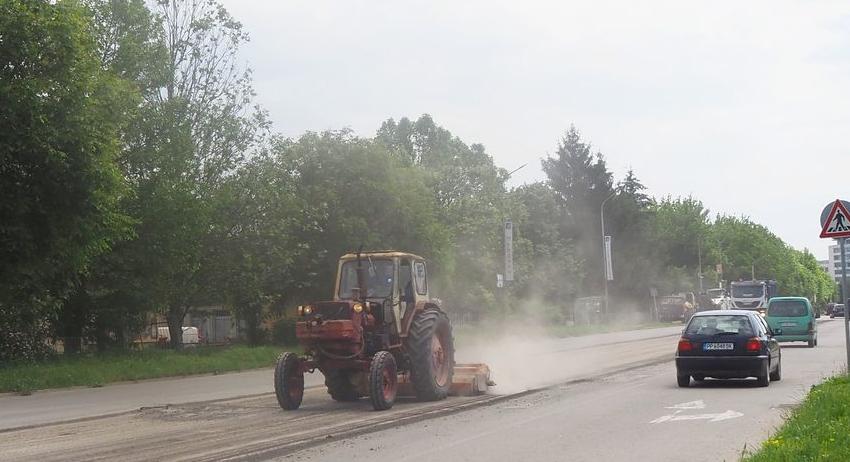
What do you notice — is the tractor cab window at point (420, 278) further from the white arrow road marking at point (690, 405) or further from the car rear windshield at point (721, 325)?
the car rear windshield at point (721, 325)

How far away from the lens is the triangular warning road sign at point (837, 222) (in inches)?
707

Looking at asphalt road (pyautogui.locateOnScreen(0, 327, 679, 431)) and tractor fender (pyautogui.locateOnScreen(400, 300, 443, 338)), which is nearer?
tractor fender (pyautogui.locateOnScreen(400, 300, 443, 338))

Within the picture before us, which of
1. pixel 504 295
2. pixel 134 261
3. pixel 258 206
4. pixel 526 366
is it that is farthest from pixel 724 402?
pixel 504 295

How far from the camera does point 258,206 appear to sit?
36344 millimetres

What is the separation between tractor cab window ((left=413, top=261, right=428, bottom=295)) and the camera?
56.0 ft

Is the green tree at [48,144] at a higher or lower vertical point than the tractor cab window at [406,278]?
higher

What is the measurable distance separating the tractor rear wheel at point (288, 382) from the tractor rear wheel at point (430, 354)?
1.84 m

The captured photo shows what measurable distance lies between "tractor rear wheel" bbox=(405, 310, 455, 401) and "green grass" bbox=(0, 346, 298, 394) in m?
10.9

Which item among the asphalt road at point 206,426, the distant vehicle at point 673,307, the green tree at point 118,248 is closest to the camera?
the asphalt road at point 206,426

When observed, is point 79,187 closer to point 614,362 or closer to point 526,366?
point 526,366

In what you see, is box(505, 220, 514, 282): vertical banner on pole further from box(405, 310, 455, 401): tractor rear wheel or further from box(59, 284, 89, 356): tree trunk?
box(405, 310, 455, 401): tractor rear wheel

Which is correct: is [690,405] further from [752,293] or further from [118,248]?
[752,293]

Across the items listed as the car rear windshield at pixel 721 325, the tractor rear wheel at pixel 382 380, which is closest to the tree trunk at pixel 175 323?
the tractor rear wheel at pixel 382 380

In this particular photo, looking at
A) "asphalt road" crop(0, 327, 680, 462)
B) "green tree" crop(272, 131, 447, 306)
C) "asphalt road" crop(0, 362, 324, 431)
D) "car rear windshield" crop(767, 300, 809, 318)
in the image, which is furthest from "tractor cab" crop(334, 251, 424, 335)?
"car rear windshield" crop(767, 300, 809, 318)
